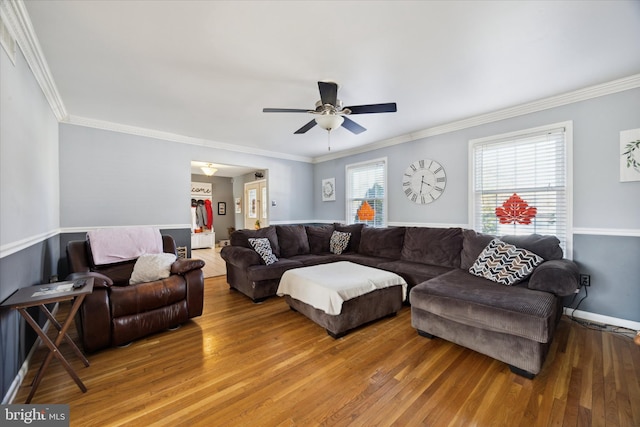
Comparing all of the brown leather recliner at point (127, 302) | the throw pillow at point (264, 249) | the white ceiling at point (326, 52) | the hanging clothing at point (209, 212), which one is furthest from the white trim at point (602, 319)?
the hanging clothing at point (209, 212)

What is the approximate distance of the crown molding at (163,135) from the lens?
3.62 meters

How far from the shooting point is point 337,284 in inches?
100

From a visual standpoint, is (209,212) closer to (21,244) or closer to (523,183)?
(21,244)

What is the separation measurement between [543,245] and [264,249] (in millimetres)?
3326

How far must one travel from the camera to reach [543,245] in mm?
2744

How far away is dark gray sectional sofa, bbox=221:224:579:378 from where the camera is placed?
1920mm

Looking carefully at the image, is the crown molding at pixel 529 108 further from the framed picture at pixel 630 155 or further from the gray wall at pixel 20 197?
the gray wall at pixel 20 197

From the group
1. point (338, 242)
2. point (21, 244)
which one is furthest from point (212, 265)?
point (21, 244)

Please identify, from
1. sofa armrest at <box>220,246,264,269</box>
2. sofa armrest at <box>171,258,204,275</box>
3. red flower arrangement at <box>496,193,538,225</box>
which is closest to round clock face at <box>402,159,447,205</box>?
red flower arrangement at <box>496,193,538,225</box>

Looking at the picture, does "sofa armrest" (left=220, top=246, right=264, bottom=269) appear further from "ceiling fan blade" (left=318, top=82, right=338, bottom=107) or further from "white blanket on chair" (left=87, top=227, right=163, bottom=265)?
"ceiling fan blade" (left=318, top=82, right=338, bottom=107)

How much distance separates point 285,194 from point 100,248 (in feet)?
11.7

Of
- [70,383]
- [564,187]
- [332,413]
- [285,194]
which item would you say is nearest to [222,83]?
[70,383]

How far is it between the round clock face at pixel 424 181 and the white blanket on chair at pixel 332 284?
69.9 inches

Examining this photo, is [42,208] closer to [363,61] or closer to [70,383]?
[70,383]
